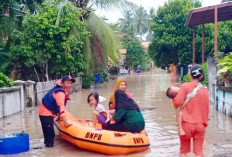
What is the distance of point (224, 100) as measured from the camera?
12.2m

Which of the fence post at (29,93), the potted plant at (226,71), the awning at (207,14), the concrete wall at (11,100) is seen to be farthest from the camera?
the awning at (207,14)

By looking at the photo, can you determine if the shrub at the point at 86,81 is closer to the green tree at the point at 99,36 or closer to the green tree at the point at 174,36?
the green tree at the point at 99,36

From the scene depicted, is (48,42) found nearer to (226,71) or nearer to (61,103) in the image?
(226,71)

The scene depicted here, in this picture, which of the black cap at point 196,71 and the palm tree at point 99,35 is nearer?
the black cap at point 196,71

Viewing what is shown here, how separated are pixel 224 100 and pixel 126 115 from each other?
580cm

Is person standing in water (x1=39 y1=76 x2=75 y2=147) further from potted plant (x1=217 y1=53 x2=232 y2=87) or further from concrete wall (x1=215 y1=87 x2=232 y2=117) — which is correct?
concrete wall (x1=215 y1=87 x2=232 y2=117)

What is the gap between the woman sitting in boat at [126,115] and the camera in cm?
738

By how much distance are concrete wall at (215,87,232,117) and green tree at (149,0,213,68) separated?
13959mm

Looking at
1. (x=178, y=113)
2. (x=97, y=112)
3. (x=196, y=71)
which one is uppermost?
(x=196, y=71)

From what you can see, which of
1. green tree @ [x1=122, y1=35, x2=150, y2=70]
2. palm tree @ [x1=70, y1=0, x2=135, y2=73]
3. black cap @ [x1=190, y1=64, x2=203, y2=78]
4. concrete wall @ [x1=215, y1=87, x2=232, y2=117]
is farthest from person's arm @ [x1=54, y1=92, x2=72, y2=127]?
green tree @ [x1=122, y1=35, x2=150, y2=70]

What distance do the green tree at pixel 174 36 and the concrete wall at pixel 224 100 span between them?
13959 mm

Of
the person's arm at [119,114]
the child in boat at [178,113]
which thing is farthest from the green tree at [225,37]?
the child in boat at [178,113]

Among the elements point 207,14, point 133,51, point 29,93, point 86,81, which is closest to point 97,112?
point 29,93

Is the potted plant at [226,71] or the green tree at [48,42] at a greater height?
the green tree at [48,42]
